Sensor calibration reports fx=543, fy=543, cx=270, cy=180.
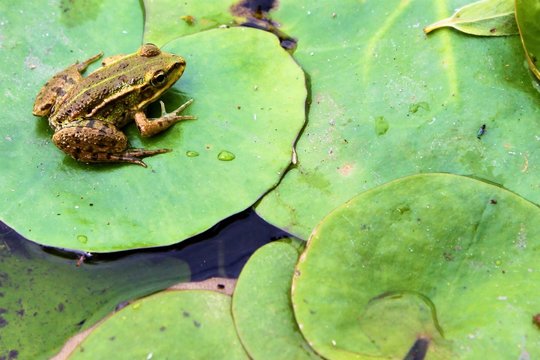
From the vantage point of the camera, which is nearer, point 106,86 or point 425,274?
point 425,274

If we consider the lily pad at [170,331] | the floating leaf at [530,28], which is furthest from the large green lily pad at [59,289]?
the floating leaf at [530,28]

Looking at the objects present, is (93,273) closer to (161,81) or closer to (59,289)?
(59,289)

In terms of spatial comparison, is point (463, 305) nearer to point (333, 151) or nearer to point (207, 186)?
point (333, 151)

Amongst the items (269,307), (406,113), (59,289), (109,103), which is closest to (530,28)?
(406,113)

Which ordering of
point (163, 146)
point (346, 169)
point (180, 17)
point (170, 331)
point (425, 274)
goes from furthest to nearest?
point (180, 17), point (163, 146), point (346, 169), point (170, 331), point (425, 274)

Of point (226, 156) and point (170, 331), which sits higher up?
point (226, 156)

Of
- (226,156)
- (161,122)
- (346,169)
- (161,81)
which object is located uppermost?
(161,81)
